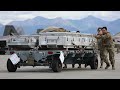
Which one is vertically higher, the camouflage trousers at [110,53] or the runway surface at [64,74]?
the camouflage trousers at [110,53]

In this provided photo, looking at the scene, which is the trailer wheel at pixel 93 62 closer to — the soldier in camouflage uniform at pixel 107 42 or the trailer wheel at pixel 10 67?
the soldier in camouflage uniform at pixel 107 42

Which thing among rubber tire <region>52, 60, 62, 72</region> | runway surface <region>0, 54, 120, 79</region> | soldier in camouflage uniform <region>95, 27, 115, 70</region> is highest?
soldier in camouflage uniform <region>95, 27, 115, 70</region>

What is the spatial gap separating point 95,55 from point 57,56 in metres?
2.99

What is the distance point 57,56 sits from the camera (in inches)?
634

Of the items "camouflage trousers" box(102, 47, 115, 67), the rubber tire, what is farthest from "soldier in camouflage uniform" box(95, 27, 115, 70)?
the rubber tire

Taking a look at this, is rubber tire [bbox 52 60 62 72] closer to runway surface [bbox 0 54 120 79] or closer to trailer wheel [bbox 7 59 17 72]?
runway surface [bbox 0 54 120 79]

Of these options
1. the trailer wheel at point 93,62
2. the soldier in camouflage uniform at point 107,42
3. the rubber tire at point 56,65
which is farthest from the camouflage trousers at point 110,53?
the rubber tire at point 56,65

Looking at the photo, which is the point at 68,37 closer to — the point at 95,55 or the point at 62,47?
the point at 62,47

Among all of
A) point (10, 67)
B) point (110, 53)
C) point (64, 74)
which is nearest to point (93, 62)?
point (110, 53)
